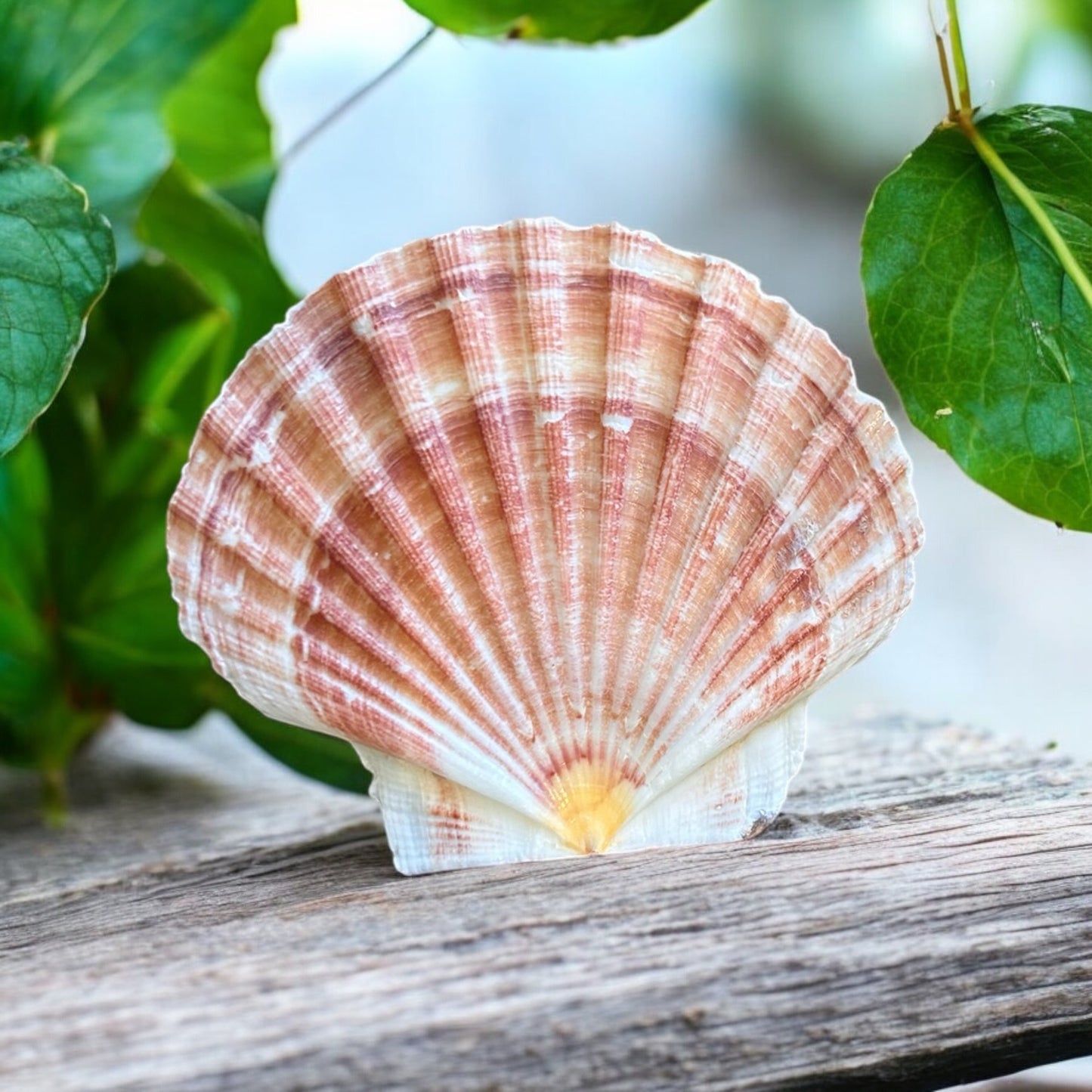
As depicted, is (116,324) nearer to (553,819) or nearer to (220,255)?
(220,255)

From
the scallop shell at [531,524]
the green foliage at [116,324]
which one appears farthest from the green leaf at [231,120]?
the scallop shell at [531,524]

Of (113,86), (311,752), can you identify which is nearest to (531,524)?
(311,752)

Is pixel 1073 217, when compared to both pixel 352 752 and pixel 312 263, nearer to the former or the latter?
pixel 352 752

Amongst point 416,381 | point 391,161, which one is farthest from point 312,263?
point 416,381

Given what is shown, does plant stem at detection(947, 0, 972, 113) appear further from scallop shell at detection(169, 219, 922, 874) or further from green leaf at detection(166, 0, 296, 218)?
green leaf at detection(166, 0, 296, 218)

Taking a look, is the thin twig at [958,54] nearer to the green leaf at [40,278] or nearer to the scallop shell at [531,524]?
the scallop shell at [531,524]
